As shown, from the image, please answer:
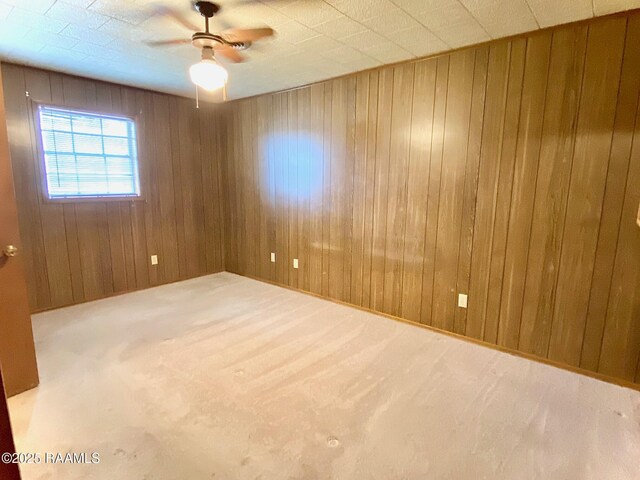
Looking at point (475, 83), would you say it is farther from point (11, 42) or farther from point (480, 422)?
point (11, 42)

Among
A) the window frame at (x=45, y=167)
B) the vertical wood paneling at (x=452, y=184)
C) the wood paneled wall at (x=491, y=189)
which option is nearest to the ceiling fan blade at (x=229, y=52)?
the wood paneled wall at (x=491, y=189)

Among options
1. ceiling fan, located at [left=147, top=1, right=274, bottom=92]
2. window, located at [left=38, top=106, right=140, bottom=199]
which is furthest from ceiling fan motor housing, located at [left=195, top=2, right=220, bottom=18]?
window, located at [left=38, top=106, right=140, bottom=199]

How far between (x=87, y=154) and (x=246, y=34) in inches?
94.7

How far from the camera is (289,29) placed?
7.52 ft

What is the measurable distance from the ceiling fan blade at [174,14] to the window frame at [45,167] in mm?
1944

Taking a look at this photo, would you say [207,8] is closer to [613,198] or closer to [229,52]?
[229,52]

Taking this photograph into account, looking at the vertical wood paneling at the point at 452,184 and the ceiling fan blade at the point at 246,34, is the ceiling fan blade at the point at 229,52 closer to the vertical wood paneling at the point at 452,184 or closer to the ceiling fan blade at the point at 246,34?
the ceiling fan blade at the point at 246,34

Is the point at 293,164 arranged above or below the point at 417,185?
above

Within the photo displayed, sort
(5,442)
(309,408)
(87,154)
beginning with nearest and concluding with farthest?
(5,442) → (309,408) → (87,154)

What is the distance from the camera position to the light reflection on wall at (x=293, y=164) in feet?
12.0

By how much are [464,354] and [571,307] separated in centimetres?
80

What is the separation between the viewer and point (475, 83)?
2.57 metres

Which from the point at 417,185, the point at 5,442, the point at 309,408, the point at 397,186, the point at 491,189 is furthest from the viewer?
the point at 397,186

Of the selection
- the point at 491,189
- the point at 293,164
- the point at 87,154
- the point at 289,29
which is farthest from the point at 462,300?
the point at 87,154
